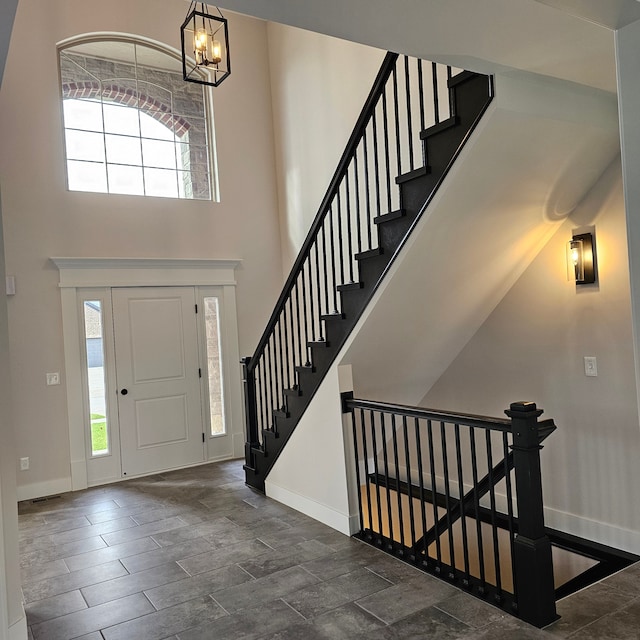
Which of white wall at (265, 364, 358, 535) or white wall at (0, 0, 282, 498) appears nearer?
white wall at (265, 364, 358, 535)

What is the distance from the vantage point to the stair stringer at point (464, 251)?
2805 mm

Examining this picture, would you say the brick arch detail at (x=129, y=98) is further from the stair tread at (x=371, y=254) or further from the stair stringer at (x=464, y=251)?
the stair stringer at (x=464, y=251)

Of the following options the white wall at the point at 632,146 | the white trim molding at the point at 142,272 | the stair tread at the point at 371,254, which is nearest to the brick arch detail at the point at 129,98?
the white trim molding at the point at 142,272

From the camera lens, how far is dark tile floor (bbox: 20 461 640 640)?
8.80 feet

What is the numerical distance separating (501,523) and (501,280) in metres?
1.88

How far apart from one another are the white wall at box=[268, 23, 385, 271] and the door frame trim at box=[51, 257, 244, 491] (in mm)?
1026

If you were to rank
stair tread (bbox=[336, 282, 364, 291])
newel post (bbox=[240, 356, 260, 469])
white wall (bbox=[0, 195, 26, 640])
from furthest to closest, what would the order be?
1. newel post (bbox=[240, 356, 260, 469])
2. stair tread (bbox=[336, 282, 364, 291])
3. white wall (bbox=[0, 195, 26, 640])

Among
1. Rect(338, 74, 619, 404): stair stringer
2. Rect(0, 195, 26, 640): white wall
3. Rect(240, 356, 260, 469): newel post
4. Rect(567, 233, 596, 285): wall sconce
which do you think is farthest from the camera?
Rect(240, 356, 260, 469): newel post

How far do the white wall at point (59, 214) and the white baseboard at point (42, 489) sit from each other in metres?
0.03

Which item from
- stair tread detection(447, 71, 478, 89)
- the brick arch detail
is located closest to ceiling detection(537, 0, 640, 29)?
stair tread detection(447, 71, 478, 89)

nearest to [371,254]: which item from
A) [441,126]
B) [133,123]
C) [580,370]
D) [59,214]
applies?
[441,126]

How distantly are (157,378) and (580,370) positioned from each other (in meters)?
4.07

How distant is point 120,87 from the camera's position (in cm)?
603

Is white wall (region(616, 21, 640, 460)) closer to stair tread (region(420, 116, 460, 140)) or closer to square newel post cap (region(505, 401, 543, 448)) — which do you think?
square newel post cap (region(505, 401, 543, 448))
